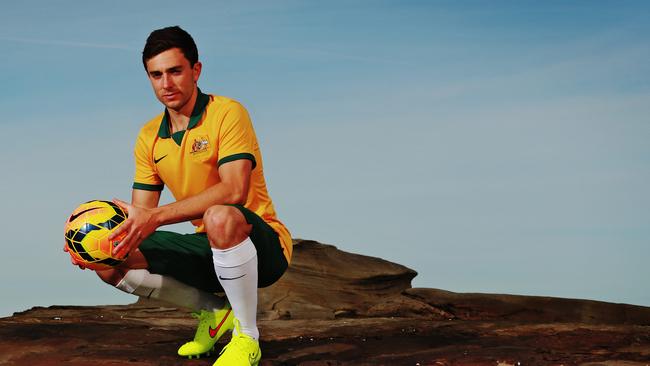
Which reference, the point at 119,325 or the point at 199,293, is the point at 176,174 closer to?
the point at 199,293

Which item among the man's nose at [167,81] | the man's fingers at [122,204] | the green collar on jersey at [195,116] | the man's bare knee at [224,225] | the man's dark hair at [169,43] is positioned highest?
the man's dark hair at [169,43]

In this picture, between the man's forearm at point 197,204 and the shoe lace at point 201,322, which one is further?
the shoe lace at point 201,322

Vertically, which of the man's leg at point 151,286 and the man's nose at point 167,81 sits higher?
the man's nose at point 167,81

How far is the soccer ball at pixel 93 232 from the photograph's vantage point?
5.01 metres

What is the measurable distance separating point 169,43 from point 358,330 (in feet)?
8.47

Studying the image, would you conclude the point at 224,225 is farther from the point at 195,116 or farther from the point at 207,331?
the point at 207,331

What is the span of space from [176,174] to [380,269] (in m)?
4.95

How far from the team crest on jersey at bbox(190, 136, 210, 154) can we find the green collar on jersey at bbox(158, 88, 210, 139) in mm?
96

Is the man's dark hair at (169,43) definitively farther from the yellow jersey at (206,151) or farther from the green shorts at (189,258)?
the green shorts at (189,258)

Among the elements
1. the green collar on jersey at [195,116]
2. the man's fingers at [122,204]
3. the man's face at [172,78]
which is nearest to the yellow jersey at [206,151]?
the green collar on jersey at [195,116]

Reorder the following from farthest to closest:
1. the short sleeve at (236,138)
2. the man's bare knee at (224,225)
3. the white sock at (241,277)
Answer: the short sleeve at (236,138), the white sock at (241,277), the man's bare knee at (224,225)

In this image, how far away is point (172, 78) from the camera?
533 centimetres

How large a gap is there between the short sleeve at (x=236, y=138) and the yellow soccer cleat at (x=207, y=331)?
0.96m

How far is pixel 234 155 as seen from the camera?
17.1 ft
